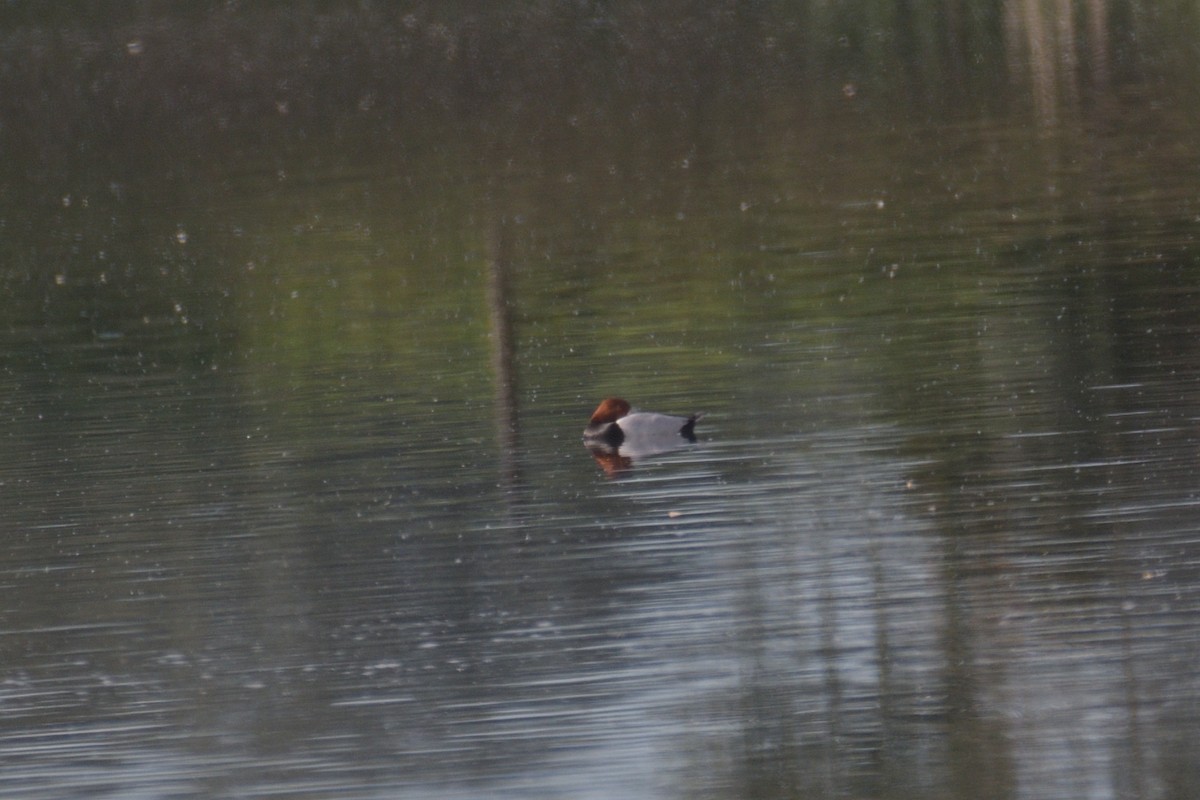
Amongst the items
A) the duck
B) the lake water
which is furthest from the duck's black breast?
the lake water

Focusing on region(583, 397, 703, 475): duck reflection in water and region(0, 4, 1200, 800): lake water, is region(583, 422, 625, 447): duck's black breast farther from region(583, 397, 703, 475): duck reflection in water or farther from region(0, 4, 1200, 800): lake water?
region(0, 4, 1200, 800): lake water

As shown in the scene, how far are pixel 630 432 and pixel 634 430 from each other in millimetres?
35

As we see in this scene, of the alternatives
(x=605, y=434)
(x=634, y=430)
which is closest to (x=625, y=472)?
(x=634, y=430)

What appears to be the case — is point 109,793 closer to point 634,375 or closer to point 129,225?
point 634,375

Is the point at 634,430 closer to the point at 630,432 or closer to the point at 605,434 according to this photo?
the point at 630,432

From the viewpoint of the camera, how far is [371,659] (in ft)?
28.5

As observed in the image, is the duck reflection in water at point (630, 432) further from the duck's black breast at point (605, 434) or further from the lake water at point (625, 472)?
the lake water at point (625, 472)

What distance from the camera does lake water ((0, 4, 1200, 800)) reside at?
756 cm

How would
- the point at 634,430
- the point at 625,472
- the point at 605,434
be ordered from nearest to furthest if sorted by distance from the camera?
the point at 625,472 < the point at 634,430 < the point at 605,434

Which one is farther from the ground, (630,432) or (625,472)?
(630,432)

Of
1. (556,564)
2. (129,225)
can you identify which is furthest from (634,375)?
(129,225)

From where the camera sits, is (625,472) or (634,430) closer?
(625,472)

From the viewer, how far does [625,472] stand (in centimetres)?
1184

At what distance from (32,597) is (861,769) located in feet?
15.9
